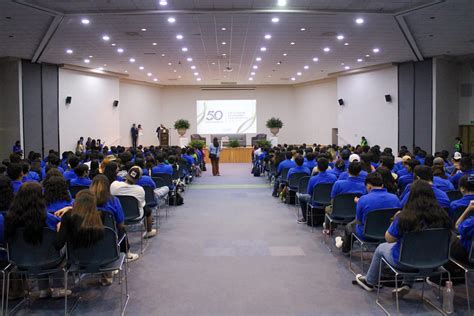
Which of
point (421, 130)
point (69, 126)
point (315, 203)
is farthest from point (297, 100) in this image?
point (315, 203)

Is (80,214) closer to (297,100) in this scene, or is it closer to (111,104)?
(111,104)

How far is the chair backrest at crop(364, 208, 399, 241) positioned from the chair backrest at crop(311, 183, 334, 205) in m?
1.99

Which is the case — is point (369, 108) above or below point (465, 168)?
above

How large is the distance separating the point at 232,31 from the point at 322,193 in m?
9.04

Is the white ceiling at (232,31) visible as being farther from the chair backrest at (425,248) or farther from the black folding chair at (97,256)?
the chair backrest at (425,248)

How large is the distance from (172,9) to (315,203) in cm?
746

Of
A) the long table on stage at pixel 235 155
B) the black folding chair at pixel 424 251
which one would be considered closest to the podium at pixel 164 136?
the long table on stage at pixel 235 155

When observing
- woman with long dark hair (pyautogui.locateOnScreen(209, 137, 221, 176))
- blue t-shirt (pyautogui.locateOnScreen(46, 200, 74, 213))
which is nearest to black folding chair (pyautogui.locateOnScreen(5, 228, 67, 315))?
blue t-shirt (pyautogui.locateOnScreen(46, 200, 74, 213))

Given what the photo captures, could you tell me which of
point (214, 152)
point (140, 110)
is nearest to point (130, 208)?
point (214, 152)

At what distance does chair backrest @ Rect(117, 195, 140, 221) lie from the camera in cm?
568

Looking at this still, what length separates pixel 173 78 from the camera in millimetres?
26469

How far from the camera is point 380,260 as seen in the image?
396 cm

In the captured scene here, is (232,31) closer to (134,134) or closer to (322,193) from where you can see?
(322,193)

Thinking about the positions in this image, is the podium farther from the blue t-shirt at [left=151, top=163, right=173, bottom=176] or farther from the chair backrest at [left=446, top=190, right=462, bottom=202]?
the chair backrest at [left=446, top=190, right=462, bottom=202]
